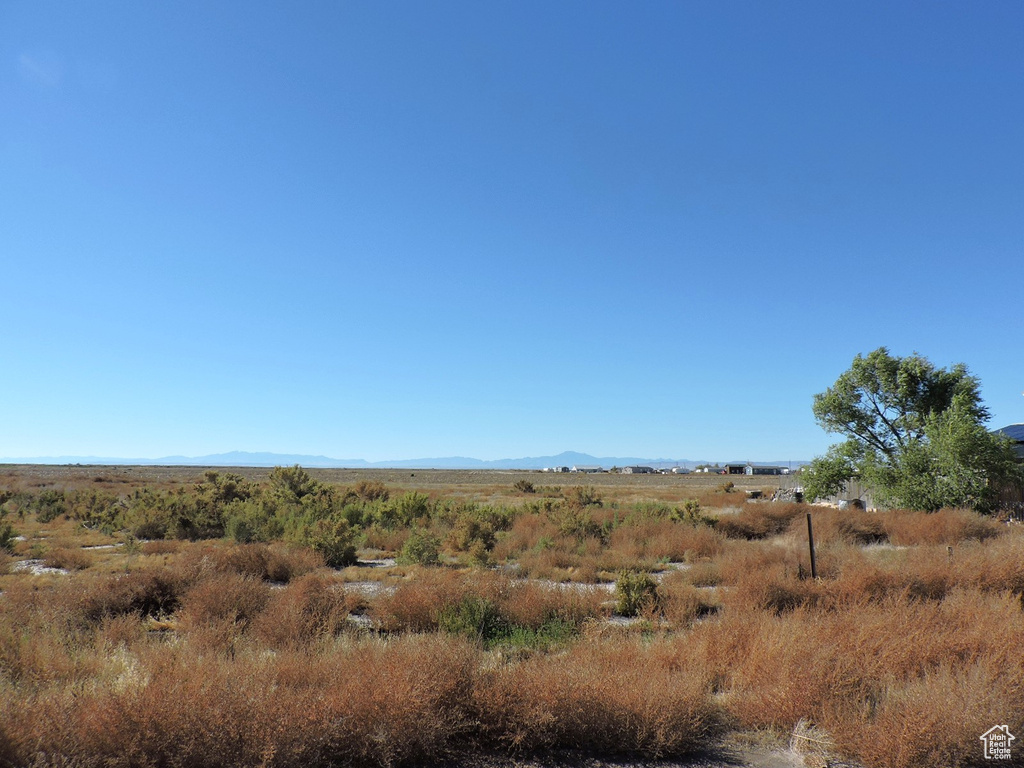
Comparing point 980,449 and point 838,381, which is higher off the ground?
point 838,381

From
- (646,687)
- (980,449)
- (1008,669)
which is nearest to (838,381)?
(980,449)

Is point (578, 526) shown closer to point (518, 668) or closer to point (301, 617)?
point (301, 617)

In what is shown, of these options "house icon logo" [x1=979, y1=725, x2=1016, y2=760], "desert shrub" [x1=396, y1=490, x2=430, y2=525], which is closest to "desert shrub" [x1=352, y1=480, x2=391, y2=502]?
"desert shrub" [x1=396, y1=490, x2=430, y2=525]

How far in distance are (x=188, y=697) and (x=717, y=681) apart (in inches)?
216

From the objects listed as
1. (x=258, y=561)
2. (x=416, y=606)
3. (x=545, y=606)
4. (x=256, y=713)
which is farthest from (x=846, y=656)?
(x=258, y=561)

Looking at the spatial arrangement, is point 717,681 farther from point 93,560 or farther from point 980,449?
point 980,449

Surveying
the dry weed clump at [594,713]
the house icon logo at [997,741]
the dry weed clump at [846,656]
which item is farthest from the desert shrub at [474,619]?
the house icon logo at [997,741]

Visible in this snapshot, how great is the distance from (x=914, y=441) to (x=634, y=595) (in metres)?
20.9

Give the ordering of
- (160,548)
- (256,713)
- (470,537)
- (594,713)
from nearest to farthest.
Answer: (256,713) → (594,713) → (160,548) → (470,537)

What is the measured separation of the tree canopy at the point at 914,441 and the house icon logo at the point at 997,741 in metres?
21.0

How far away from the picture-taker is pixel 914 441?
2523 cm

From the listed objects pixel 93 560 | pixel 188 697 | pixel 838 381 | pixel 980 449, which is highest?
pixel 838 381

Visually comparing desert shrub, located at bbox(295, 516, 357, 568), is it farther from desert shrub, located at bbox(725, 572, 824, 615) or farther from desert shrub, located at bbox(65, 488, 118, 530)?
desert shrub, located at bbox(65, 488, 118, 530)

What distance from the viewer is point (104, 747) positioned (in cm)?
418
